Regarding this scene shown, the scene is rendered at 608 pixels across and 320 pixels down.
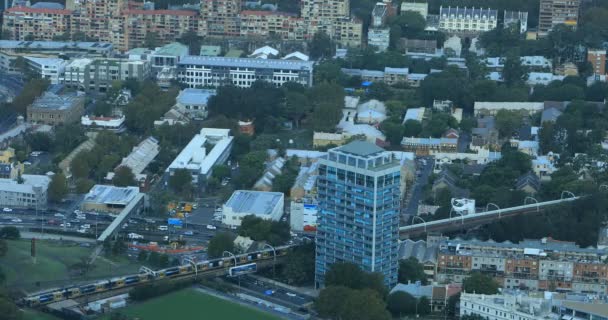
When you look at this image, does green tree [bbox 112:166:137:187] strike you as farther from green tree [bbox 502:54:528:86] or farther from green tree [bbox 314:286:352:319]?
green tree [bbox 502:54:528:86]

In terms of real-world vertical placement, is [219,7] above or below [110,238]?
above

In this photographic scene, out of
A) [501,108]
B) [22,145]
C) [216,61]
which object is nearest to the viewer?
[22,145]

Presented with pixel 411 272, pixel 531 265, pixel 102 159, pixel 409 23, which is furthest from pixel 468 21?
pixel 411 272

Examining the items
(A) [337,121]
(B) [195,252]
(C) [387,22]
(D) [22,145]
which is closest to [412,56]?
(C) [387,22]

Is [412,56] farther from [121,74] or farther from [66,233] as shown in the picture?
[66,233]

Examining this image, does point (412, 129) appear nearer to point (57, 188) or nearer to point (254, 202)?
point (254, 202)
